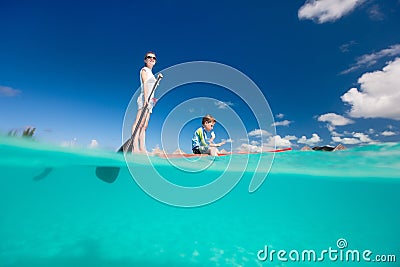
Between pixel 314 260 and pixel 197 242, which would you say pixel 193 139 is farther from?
pixel 314 260

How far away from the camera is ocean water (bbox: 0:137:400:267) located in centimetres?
614

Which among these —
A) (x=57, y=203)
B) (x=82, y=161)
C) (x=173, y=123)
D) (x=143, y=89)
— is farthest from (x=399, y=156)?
(x=57, y=203)

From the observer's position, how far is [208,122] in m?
7.27

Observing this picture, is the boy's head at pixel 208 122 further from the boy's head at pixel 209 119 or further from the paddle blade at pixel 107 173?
the paddle blade at pixel 107 173

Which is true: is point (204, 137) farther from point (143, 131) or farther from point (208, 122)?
point (143, 131)

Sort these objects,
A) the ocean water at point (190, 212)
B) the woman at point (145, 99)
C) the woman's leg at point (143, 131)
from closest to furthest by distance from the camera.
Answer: the woman at point (145, 99) → the woman's leg at point (143, 131) → the ocean water at point (190, 212)

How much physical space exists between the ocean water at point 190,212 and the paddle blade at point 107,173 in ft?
1.00

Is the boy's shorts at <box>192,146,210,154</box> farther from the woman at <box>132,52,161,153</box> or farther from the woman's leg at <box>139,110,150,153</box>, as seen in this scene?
the woman at <box>132,52,161,153</box>

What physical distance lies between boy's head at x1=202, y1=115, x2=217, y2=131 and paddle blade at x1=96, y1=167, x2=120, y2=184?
5.45 metres

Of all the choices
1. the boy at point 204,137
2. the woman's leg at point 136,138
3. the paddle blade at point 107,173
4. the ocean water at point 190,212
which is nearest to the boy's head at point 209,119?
the boy at point 204,137

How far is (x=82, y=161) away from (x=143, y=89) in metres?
7.20

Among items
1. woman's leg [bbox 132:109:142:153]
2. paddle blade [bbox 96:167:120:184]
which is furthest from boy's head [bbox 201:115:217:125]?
paddle blade [bbox 96:167:120:184]

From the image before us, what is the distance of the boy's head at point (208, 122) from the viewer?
23.6ft

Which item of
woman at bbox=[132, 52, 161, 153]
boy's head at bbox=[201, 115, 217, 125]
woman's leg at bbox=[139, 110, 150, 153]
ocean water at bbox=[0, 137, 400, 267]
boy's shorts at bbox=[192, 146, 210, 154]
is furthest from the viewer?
boy's shorts at bbox=[192, 146, 210, 154]
